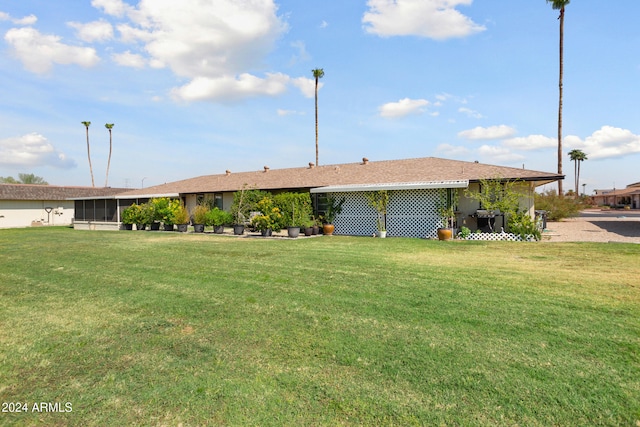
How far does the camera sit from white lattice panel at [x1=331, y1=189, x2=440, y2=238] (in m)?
16.1

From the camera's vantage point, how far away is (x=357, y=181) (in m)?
20.5

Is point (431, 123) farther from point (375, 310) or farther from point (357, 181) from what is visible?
point (375, 310)

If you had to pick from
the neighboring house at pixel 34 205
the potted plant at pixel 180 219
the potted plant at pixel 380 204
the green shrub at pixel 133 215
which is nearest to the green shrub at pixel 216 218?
the potted plant at pixel 180 219

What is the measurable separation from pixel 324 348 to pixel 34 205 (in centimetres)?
3859

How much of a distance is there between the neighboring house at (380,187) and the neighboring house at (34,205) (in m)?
7.67

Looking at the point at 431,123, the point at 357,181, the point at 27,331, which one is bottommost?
the point at 27,331

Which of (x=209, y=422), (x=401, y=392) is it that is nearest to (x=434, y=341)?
(x=401, y=392)

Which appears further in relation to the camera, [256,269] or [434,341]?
[256,269]

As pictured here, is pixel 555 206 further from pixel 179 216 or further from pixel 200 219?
pixel 179 216

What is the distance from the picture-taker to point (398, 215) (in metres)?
16.9

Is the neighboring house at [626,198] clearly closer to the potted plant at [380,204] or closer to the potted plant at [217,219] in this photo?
the potted plant at [380,204]

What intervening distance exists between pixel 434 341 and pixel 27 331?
16.3 feet

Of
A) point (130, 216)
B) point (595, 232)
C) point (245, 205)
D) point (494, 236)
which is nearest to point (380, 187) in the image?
point (494, 236)

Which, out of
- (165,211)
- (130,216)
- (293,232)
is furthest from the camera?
(130,216)
